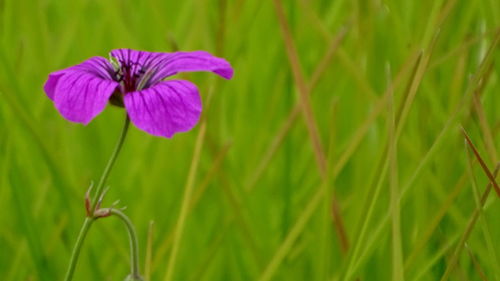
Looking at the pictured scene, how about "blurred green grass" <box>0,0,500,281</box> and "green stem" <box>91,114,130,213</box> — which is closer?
"green stem" <box>91,114,130,213</box>

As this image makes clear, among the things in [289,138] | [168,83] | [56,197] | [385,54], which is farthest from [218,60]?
[385,54]

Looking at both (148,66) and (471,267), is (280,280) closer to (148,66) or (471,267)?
(471,267)

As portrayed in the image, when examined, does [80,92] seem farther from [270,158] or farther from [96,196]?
[270,158]

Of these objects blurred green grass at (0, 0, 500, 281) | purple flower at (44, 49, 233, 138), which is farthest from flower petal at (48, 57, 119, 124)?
blurred green grass at (0, 0, 500, 281)

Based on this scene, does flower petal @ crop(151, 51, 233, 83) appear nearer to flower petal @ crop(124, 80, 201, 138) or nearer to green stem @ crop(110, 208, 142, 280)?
flower petal @ crop(124, 80, 201, 138)

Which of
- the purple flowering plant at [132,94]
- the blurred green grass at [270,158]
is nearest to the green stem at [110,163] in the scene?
the purple flowering plant at [132,94]

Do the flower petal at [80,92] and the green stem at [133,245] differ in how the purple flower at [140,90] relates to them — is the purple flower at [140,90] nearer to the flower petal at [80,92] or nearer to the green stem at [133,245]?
the flower petal at [80,92]
